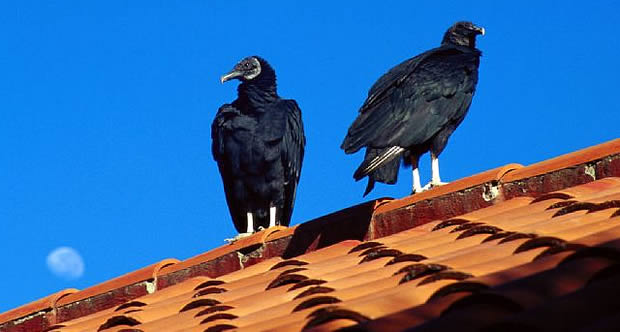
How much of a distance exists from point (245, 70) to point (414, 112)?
2202 mm

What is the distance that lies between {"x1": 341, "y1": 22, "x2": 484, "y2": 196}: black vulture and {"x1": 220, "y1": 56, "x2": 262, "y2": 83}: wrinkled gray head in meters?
1.60

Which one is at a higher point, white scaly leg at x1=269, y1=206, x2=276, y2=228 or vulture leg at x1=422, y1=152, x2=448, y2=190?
white scaly leg at x1=269, y1=206, x2=276, y2=228

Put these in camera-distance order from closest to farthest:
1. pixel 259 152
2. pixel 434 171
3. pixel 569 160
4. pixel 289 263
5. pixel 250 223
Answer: pixel 289 263, pixel 569 160, pixel 434 171, pixel 259 152, pixel 250 223

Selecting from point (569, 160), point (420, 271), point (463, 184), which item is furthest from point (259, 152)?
point (420, 271)

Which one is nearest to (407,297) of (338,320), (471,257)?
(338,320)

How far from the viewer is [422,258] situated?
3.04m

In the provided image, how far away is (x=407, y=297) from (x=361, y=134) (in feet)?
8.74

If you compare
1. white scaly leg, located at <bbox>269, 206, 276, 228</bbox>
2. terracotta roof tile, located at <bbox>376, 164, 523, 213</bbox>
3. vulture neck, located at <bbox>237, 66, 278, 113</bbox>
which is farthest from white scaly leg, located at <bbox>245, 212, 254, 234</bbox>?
terracotta roof tile, located at <bbox>376, 164, 523, 213</bbox>

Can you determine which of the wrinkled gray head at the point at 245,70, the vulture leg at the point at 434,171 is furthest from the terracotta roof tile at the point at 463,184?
the wrinkled gray head at the point at 245,70

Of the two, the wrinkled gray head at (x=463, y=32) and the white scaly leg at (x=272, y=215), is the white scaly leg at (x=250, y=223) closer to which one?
the white scaly leg at (x=272, y=215)

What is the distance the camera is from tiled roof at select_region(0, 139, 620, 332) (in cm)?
209

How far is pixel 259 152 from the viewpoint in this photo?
6.69m

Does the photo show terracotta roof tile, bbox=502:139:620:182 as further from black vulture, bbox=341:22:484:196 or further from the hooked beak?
the hooked beak

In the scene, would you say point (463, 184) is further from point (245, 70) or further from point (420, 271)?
point (245, 70)
